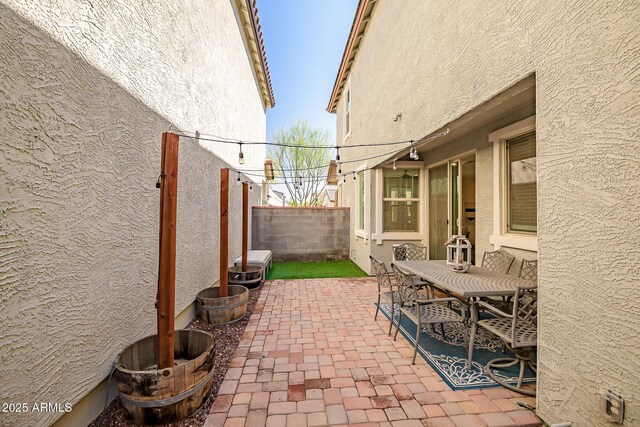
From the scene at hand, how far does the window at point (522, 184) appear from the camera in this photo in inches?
146

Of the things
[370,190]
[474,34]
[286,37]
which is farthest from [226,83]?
[286,37]

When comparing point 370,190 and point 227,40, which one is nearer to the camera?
point 227,40

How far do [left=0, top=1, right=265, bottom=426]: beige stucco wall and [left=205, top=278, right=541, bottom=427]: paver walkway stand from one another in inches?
46.4

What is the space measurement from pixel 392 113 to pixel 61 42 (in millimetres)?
5210

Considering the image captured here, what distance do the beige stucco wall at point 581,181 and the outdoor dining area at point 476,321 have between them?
A: 0.51 meters

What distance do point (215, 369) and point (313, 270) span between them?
210 inches

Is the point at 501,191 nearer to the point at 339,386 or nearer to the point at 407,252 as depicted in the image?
the point at 407,252

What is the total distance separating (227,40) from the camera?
6176 millimetres

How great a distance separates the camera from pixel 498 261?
4.12 meters

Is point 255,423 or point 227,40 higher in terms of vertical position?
point 227,40

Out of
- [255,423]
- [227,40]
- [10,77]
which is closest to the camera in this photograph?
[10,77]

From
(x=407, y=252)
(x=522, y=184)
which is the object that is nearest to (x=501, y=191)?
(x=522, y=184)

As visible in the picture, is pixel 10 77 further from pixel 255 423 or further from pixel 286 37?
pixel 286 37

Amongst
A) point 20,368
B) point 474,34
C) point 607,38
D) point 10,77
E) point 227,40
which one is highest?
point 227,40
